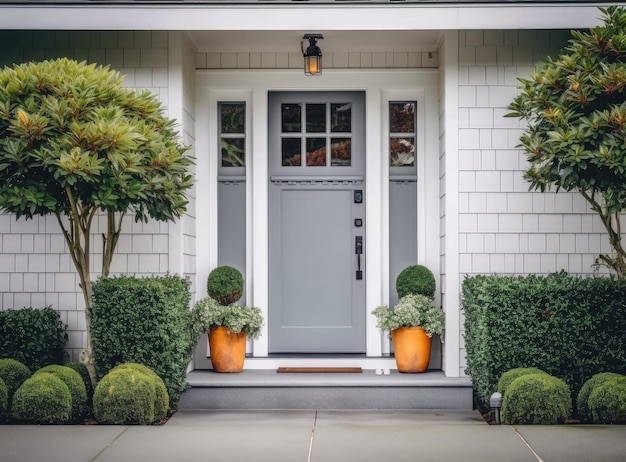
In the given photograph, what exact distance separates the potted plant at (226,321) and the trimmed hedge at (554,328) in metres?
2.18

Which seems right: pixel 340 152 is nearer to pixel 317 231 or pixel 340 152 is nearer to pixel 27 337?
pixel 317 231

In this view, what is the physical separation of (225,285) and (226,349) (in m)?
0.61

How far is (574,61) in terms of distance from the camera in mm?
6828

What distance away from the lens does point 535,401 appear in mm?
6582

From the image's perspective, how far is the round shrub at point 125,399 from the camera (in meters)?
6.67

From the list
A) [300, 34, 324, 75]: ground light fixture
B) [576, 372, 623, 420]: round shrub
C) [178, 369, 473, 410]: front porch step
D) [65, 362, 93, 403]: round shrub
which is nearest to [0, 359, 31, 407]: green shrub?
[65, 362, 93, 403]: round shrub

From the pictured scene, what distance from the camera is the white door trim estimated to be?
340 inches

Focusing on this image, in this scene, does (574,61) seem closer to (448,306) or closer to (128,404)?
(448,306)

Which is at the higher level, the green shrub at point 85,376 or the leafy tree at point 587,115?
the leafy tree at point 587,115

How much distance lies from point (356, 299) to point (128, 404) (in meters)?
2.83

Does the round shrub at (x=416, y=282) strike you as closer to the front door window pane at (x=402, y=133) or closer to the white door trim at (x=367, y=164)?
the white door trim at (x=367, y=164)

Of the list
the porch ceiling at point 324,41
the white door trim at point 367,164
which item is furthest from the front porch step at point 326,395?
the porch ceiling at point 324,41

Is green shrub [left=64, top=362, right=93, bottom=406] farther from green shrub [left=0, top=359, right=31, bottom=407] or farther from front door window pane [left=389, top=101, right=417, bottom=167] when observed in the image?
front door window pane [left=389, top=101, right=417, bottom=167]

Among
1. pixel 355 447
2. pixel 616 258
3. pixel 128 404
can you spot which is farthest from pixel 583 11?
pixel 128 404
